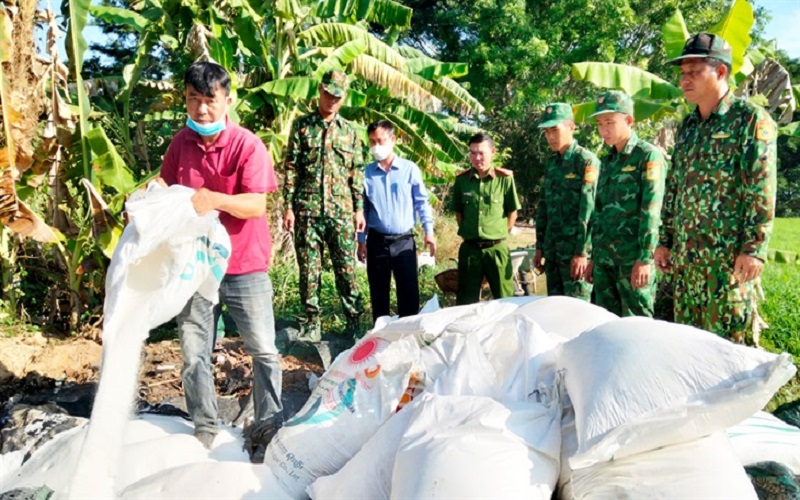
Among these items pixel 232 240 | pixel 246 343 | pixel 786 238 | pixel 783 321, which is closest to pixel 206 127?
pixel 232 240

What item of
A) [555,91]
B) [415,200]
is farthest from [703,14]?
[415,200]

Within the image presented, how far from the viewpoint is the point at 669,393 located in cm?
176

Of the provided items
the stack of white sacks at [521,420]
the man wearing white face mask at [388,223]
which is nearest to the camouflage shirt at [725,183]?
the stack of white sacks at [521,420]

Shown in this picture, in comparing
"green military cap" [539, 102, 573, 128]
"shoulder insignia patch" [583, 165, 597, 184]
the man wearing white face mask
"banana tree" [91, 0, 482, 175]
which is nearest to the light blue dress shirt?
the man wearing white face mask

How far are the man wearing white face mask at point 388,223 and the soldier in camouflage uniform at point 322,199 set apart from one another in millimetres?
112

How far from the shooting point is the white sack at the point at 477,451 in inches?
67.6

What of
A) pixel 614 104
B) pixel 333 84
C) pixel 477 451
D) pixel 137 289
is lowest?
pixel 477 451

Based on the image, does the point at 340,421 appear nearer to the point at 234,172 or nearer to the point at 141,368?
the point at 234,172

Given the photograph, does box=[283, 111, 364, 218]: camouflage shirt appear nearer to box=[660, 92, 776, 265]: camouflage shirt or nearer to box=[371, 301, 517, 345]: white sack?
box=[371, 301, 517, 345]: white sack

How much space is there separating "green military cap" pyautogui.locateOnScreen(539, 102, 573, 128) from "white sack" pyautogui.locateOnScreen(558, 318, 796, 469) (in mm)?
2374

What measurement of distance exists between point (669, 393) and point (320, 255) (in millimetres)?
3264

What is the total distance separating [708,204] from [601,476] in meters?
1.70

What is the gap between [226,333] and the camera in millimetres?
5223

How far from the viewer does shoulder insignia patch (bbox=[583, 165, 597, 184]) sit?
12.9ft
